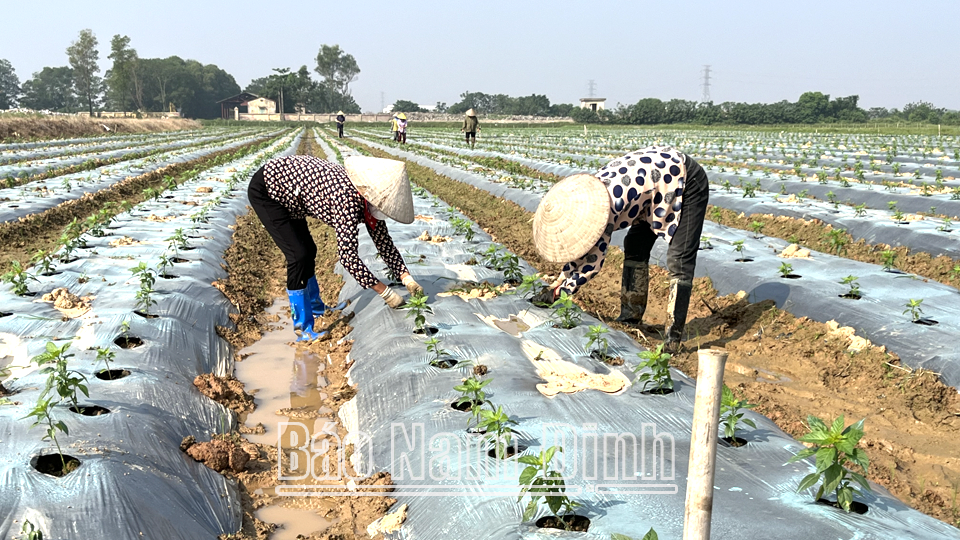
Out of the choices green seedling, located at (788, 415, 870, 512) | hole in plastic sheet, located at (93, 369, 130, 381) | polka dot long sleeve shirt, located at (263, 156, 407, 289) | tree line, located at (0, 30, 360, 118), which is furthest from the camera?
tree line, located at (0, 30, 360, 118)

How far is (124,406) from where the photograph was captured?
3.21 m

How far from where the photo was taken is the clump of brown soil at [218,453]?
3.19 meters

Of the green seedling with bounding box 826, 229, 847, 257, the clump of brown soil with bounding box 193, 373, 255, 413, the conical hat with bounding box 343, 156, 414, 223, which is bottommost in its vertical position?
the clump of brown soil with bounding box 193, 373, 255, 413

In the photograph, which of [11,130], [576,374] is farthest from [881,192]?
[11,130]

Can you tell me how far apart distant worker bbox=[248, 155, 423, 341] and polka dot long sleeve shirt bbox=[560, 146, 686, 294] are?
4.16 feet

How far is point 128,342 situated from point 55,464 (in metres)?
1.57

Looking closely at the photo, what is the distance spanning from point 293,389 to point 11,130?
28.6 meters

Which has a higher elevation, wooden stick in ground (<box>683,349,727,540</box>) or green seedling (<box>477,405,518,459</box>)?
wooden stick in ground (<box>683,349,727,540</box>)

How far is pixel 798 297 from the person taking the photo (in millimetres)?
5320

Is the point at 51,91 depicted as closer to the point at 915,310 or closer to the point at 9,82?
the point at 9,82

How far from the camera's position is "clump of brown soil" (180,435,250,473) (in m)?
3.19

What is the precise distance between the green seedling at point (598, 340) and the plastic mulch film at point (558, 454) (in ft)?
0.31

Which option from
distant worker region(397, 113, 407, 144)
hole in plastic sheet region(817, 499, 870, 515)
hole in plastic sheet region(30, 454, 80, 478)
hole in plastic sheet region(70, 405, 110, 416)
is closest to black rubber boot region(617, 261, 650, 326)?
hole in plastic sheet region(817, 499, 870, 515)

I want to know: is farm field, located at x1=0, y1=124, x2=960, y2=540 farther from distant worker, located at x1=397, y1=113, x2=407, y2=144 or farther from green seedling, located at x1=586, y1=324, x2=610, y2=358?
distant worker, located at x1=397, y1=113, x2=407, y2=144
